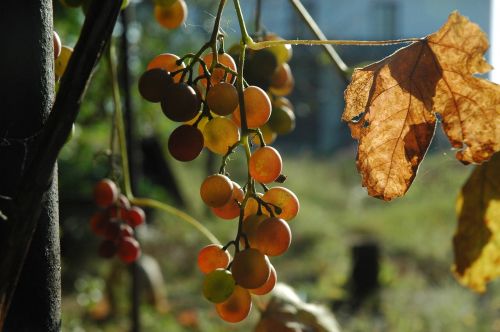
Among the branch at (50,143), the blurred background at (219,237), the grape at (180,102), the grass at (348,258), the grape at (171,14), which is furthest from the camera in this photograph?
the grass at (348,258)

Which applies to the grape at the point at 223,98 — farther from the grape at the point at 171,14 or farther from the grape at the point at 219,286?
the grape at the point at 171,14

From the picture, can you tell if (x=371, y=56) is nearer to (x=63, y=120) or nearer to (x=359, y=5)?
(x=359, y=5)

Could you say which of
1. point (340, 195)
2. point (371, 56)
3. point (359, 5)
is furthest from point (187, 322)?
point (359, 5)

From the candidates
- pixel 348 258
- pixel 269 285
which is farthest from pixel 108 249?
pixel 348 258

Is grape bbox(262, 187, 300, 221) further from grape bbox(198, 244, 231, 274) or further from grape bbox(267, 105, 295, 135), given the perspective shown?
grape bbox(267, 105, 295, 135)

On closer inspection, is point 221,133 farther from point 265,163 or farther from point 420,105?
point 420,105

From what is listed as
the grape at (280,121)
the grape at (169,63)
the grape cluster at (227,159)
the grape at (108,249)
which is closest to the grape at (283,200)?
the grape cluster at (227,159)

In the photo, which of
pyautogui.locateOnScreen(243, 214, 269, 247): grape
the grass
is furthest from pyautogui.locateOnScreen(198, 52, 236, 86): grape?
the grass
